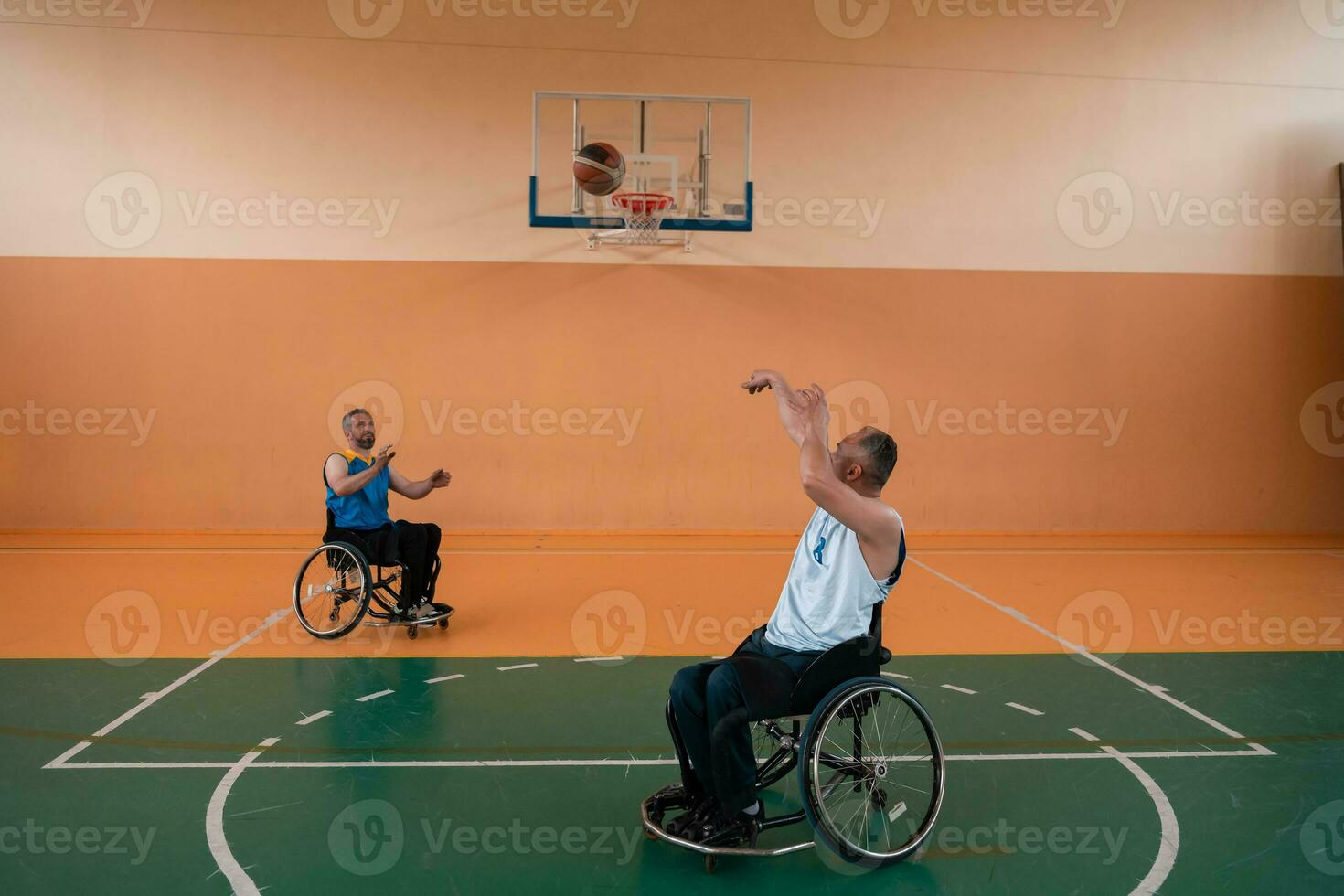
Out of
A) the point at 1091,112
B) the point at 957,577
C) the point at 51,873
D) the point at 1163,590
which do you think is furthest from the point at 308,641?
the point at 1091,112

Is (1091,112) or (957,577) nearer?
(957,577)

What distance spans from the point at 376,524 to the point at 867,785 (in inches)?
125

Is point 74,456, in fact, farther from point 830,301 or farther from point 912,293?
point 912,293

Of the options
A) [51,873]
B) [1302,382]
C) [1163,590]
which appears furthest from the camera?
[1302,382]

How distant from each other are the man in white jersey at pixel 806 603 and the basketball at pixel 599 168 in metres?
4.52

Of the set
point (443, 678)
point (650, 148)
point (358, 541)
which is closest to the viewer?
point (443, 678)

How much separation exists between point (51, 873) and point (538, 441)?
6.02m

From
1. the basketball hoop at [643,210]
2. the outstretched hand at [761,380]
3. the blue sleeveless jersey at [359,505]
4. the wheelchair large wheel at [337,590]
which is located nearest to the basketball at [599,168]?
the basketball hoop at [643,210]

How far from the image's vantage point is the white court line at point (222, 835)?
2680mm

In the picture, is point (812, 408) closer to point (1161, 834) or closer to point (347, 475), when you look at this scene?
point (1161, 834)

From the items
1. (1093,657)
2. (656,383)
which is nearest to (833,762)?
(1093,657)

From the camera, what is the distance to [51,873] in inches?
107

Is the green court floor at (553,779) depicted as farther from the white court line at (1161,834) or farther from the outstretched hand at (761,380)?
the outstretched hand at (761,380)

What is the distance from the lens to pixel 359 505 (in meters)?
5.20
